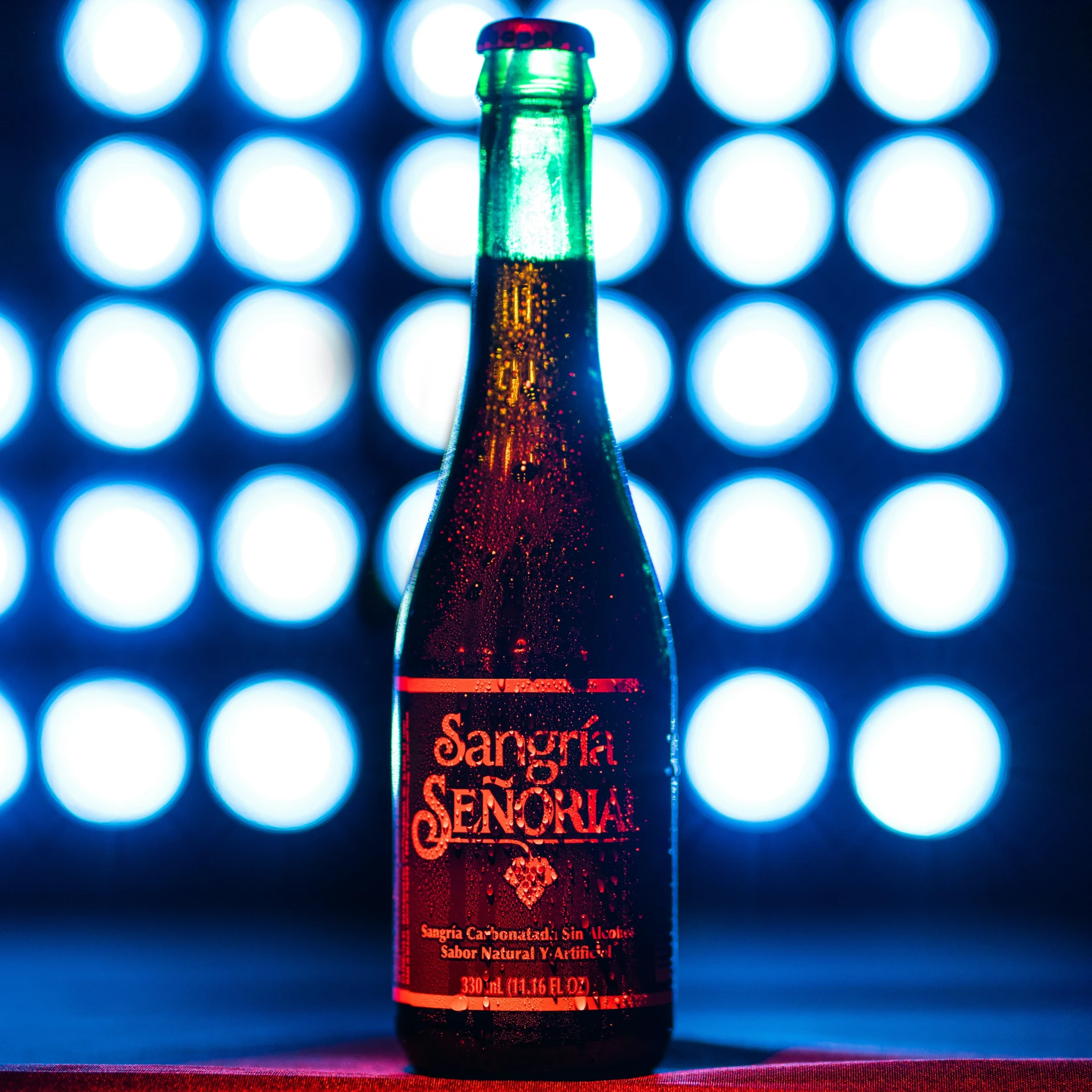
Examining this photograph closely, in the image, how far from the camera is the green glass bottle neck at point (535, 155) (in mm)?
643

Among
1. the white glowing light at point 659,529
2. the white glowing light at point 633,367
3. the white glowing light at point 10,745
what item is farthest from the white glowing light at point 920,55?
the white glowing light at point 10,745

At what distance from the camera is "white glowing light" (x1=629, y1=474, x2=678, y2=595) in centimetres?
118

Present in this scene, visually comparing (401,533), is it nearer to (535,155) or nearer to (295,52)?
(295,52)

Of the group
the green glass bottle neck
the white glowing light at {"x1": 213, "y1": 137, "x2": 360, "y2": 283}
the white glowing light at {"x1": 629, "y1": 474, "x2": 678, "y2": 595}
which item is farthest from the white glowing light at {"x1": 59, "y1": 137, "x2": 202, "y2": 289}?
the green glass bottle neck

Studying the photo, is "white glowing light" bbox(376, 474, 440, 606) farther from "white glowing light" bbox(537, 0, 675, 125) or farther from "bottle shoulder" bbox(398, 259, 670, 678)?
"bottle shoulder" bbox(398, 259, 670, 678)

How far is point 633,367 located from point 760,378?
102 millimetres

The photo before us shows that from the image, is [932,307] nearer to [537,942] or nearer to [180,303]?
[180,303]

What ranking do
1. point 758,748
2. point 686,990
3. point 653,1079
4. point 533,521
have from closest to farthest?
point 653,1079
point 533,521
point 686,990
point 758,748

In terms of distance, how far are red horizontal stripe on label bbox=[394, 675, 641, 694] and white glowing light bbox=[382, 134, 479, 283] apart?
26.1 inches

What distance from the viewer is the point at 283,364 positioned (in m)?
1.20

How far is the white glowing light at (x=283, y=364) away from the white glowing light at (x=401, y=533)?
0.30ft

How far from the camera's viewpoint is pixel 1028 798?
1188 millimetres

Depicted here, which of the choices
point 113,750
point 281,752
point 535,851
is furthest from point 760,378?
point 535,851

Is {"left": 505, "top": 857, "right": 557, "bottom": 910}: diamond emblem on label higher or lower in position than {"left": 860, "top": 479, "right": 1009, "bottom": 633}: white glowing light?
lower
